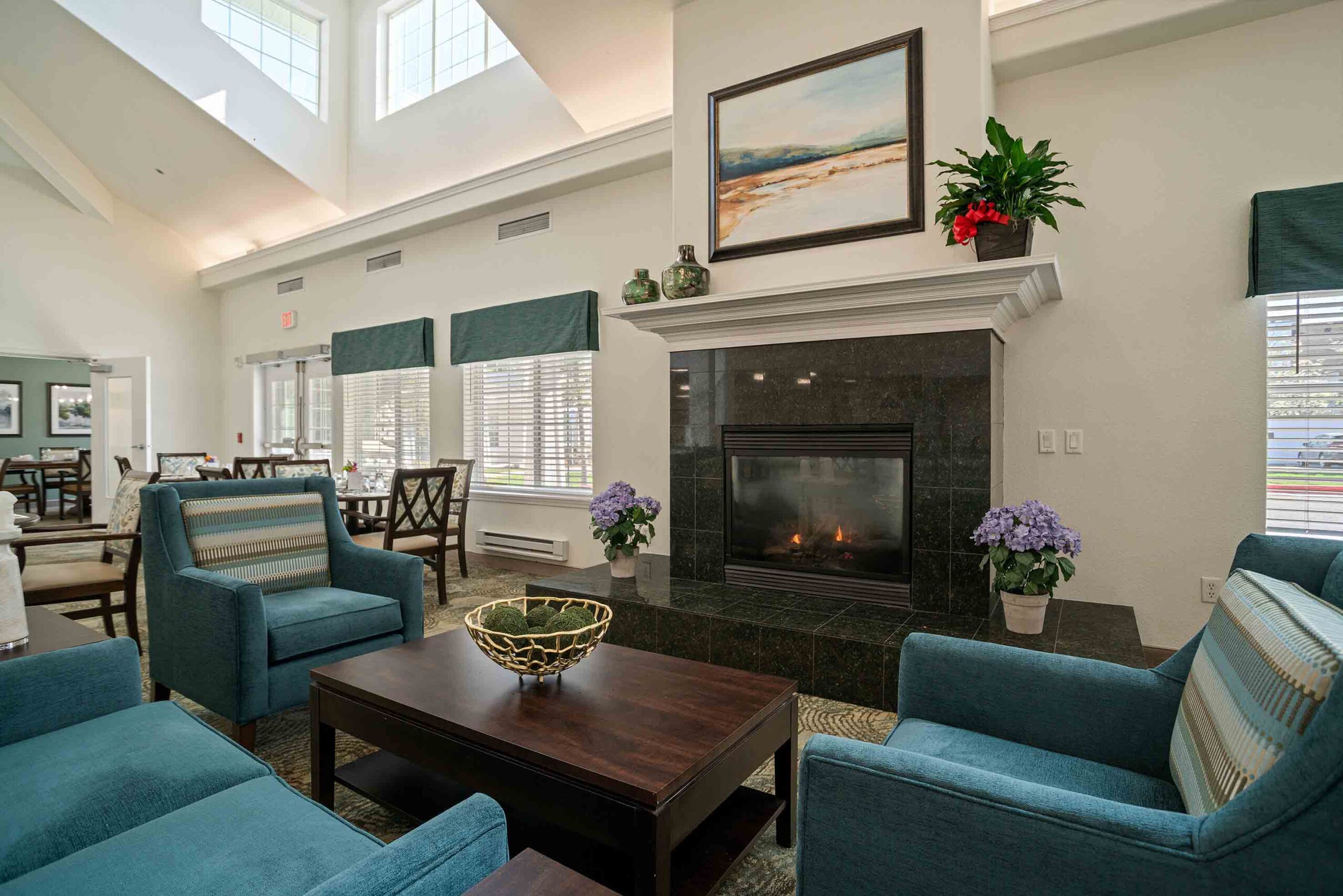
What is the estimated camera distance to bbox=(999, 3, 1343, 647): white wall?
305 centimetres

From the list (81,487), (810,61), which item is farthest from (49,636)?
(81,487)

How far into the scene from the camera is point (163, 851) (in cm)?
108

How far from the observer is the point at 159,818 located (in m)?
1.20

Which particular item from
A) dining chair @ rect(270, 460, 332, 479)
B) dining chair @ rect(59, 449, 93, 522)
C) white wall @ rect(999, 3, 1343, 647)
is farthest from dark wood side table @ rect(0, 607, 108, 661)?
dining chair @ rect(59, 449, 93, 522)

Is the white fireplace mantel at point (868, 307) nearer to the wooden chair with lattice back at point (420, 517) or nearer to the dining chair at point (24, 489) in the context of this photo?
the wooden chair with lattice back at point (420, 517)

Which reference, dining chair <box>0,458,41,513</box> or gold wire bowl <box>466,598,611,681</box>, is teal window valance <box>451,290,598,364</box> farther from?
dining chair <box>0,458,41,513</box>

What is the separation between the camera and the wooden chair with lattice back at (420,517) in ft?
14.5

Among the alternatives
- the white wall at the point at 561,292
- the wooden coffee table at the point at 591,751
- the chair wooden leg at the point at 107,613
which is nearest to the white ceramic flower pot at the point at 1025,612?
the wooden coffee table at the point at 591,751

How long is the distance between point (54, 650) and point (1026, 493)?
12.8 ft

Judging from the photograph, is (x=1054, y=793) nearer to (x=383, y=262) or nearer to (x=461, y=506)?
(x=461, y=506)

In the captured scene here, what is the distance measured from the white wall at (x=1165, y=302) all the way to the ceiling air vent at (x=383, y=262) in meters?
5.36

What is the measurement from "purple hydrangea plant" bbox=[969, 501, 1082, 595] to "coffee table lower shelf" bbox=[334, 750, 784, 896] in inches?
60.5

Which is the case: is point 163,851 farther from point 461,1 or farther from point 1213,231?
point 461,1

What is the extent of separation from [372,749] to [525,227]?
429 cm
